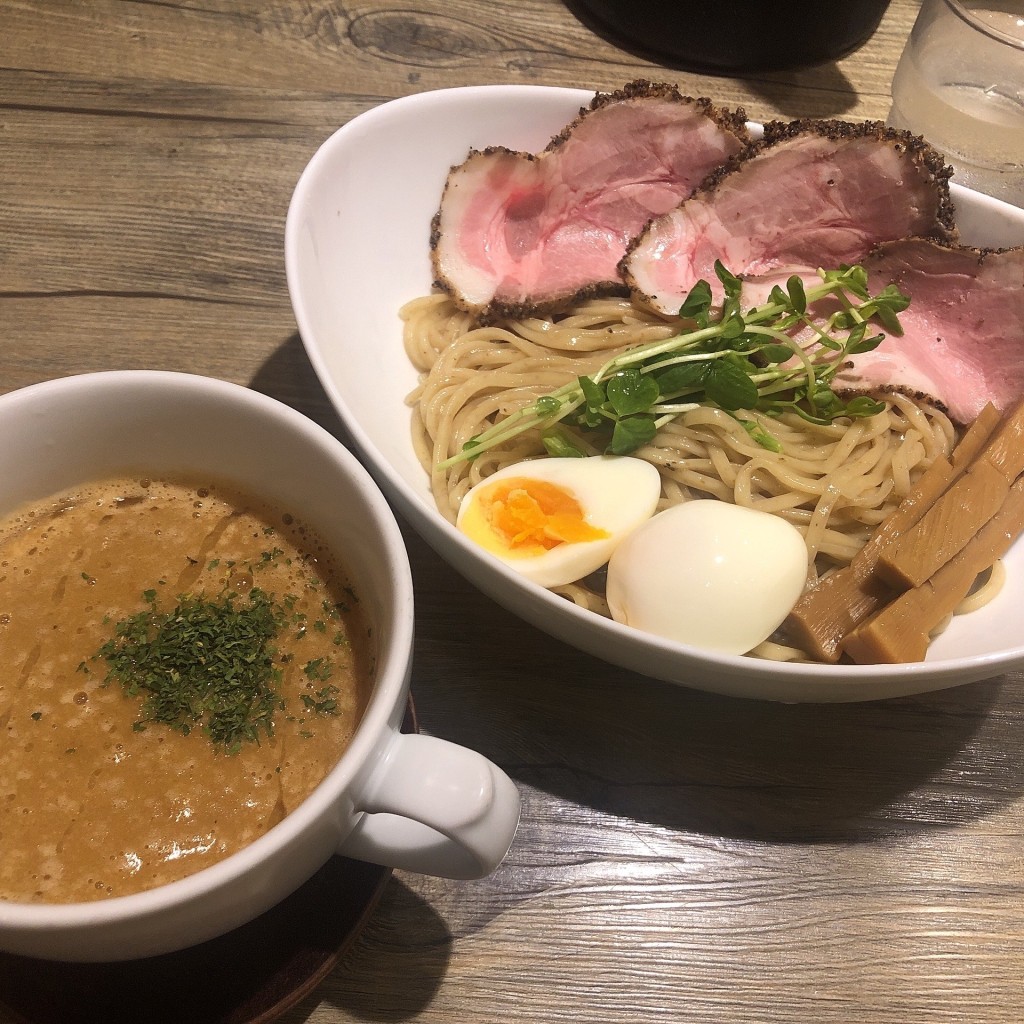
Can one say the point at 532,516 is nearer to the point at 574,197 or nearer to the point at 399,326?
the point at 399,326

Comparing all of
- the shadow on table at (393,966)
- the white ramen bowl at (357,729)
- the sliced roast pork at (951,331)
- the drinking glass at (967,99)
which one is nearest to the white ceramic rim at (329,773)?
the white ramen bowl at (357,729)

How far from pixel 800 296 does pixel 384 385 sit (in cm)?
69

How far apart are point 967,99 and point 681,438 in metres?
1.13

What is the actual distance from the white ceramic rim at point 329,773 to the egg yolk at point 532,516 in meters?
0.38

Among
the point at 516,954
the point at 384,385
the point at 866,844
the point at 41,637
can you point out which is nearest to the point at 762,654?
the point at 866,844

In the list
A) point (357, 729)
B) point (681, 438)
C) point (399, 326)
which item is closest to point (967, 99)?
point (681, 438)

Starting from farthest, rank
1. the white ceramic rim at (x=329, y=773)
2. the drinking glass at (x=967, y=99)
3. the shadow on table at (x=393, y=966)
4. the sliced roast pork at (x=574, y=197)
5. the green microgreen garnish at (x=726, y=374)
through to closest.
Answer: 1. the drinking glass at (x=967, y=99)
2. the sliced roast pork at (x=574, y=197)
3. the green microgreen garnish at (x=726, y=374)
4. the shadow on table at (x=393, y=966)
5. the white ceramic rim at (x=329, y=773)

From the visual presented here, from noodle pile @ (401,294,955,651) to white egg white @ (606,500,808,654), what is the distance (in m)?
0.17

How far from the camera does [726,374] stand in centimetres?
127

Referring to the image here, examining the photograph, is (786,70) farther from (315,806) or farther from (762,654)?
(315,806)

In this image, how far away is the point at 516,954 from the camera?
946 millimetres

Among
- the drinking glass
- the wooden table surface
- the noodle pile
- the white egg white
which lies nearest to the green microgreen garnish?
the noodle pile

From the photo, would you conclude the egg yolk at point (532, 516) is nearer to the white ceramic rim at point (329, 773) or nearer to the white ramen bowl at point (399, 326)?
the white ramen bowl at point (399, 326)

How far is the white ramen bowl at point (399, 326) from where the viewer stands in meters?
0.94
